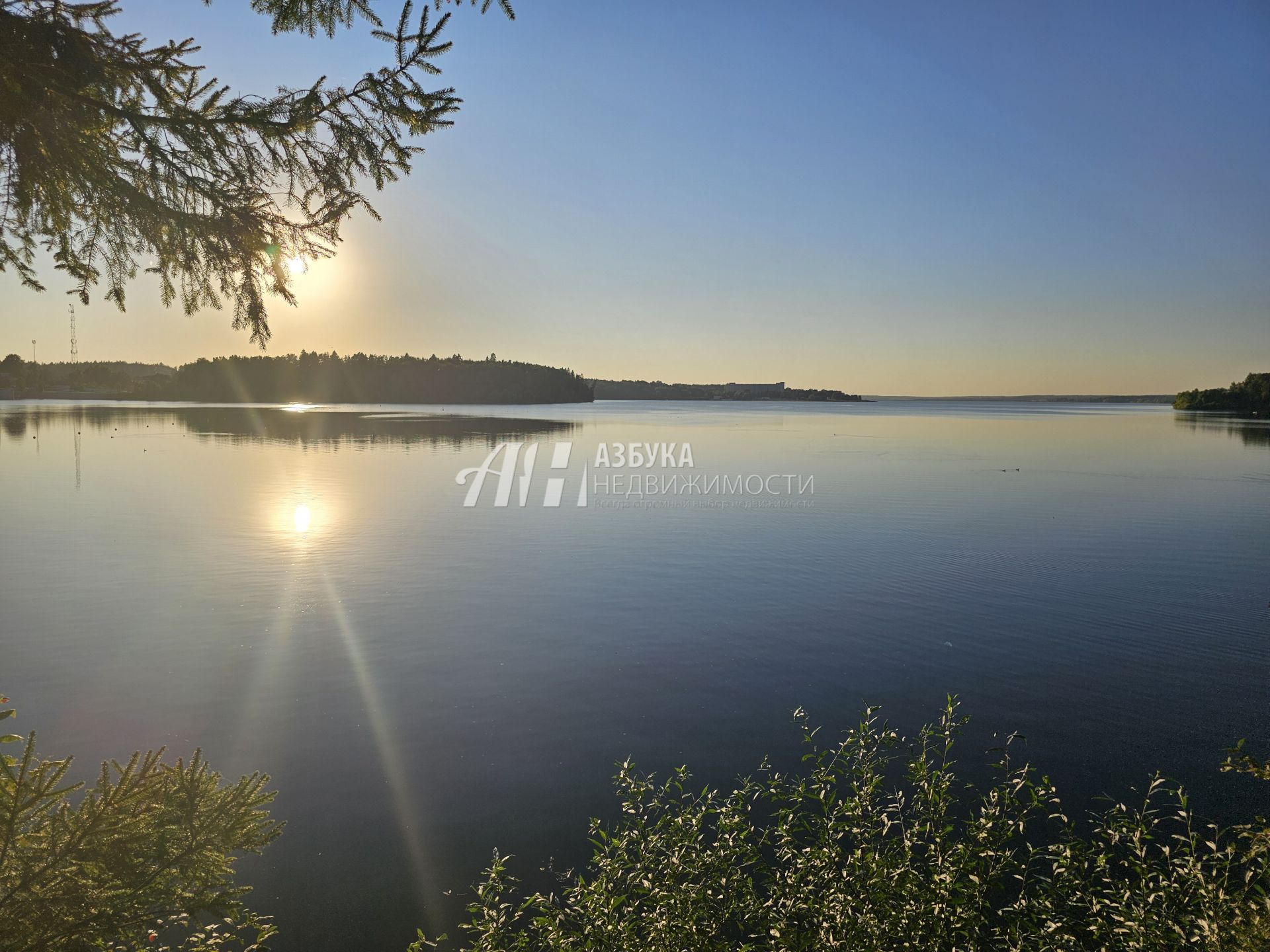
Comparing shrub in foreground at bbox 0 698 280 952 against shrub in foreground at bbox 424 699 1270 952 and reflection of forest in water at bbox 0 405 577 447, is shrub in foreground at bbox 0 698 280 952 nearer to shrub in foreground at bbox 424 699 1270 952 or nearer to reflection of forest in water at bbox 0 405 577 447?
shrub in foreground at bbox 424 699 1270 952

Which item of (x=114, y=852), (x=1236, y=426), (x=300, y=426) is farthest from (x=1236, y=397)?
(x=114, y=852)

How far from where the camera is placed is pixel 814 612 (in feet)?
50.7

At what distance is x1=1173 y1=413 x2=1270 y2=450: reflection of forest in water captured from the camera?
206 feet

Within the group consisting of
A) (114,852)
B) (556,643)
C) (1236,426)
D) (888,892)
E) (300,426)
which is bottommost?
(556,643)

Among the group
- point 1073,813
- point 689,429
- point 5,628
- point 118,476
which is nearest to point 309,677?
point 5,628

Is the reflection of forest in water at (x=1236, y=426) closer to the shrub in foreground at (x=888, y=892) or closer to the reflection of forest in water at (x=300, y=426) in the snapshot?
the reflection of forest in water at (x=300, y=426)

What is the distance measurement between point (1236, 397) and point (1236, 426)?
66.3m

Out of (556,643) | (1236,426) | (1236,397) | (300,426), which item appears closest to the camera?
(556,643)

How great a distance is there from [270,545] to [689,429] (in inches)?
2551

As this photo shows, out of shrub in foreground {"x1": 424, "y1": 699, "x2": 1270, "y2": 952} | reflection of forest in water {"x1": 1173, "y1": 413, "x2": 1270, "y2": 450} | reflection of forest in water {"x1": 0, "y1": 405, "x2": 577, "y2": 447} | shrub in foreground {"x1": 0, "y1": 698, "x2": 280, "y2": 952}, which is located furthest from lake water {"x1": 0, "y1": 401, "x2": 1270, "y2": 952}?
reflection of forest in water {"x1": 1173, "y1": 413, "x2": 1270, "y2": 450}

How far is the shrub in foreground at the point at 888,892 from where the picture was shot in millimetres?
5066

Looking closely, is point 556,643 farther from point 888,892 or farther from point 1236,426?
point 1236,426

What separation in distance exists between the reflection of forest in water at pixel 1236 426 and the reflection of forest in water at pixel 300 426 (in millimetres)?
61574

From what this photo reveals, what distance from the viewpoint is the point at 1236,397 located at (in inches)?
5231
